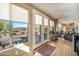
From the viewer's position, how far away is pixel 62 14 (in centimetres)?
243

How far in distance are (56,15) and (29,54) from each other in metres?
0.97

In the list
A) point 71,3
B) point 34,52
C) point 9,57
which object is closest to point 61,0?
point 71,3

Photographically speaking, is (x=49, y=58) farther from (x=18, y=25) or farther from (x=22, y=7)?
(x=22, y=7)

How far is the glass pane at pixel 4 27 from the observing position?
90.0 inches

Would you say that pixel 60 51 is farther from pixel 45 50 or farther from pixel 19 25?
pixel 19 25

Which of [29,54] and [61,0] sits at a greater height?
[61,0]

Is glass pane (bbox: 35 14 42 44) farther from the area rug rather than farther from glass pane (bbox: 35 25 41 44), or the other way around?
the area rug

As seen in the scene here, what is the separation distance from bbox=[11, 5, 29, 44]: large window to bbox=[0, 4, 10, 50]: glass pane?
0.10 metres

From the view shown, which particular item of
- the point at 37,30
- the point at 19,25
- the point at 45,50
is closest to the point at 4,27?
the point at 19,25

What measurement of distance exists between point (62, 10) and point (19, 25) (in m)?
0.90

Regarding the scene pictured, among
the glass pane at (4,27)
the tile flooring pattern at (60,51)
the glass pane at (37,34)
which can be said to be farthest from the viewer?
the glass pane at (37,34)

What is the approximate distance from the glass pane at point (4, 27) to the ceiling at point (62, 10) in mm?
561

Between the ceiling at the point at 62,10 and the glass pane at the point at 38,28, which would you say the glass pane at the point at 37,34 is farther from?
the ceiling at the point at 62,10

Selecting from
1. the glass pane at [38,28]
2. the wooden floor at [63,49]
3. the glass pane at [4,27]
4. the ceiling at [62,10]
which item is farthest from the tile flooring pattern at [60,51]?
the ceiling at [62,10]
